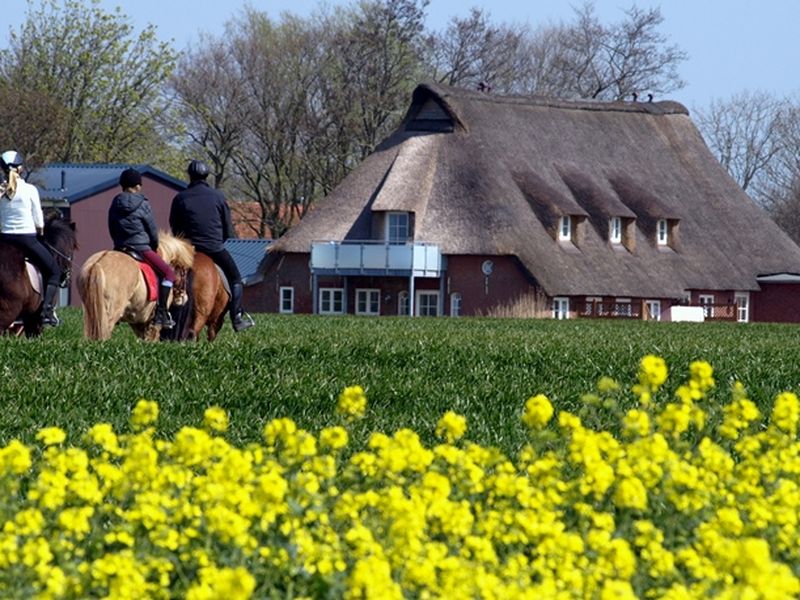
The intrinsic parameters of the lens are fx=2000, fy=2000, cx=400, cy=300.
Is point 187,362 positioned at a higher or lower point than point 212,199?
lower

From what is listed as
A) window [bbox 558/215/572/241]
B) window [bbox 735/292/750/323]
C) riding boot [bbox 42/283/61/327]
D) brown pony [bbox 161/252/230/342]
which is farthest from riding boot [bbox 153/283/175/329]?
window [bbox 735/292/750/323]

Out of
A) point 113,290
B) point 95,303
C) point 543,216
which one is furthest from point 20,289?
point 543,216

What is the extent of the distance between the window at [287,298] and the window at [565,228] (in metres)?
9.58

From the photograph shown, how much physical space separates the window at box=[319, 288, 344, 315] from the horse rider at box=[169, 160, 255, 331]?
1899 inches

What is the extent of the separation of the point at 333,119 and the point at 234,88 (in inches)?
205

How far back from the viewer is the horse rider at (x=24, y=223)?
18.2m

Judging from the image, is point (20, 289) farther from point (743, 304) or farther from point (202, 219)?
point (743, 304)

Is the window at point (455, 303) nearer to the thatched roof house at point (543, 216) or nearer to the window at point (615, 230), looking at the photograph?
the thatched roof house at point (543, 216)

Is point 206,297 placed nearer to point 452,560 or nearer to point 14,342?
point 14,342

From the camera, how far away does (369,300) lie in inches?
2662

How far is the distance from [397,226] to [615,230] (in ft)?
24.7

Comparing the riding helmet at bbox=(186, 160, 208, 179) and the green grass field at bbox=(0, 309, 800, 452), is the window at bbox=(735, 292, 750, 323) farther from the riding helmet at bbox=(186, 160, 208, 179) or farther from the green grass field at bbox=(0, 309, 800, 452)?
the riding helmet at bbox=(186, 160, 208, 179)

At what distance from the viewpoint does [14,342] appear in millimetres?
16516

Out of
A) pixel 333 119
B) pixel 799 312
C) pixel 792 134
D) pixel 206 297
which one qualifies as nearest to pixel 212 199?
pixel 206 297
